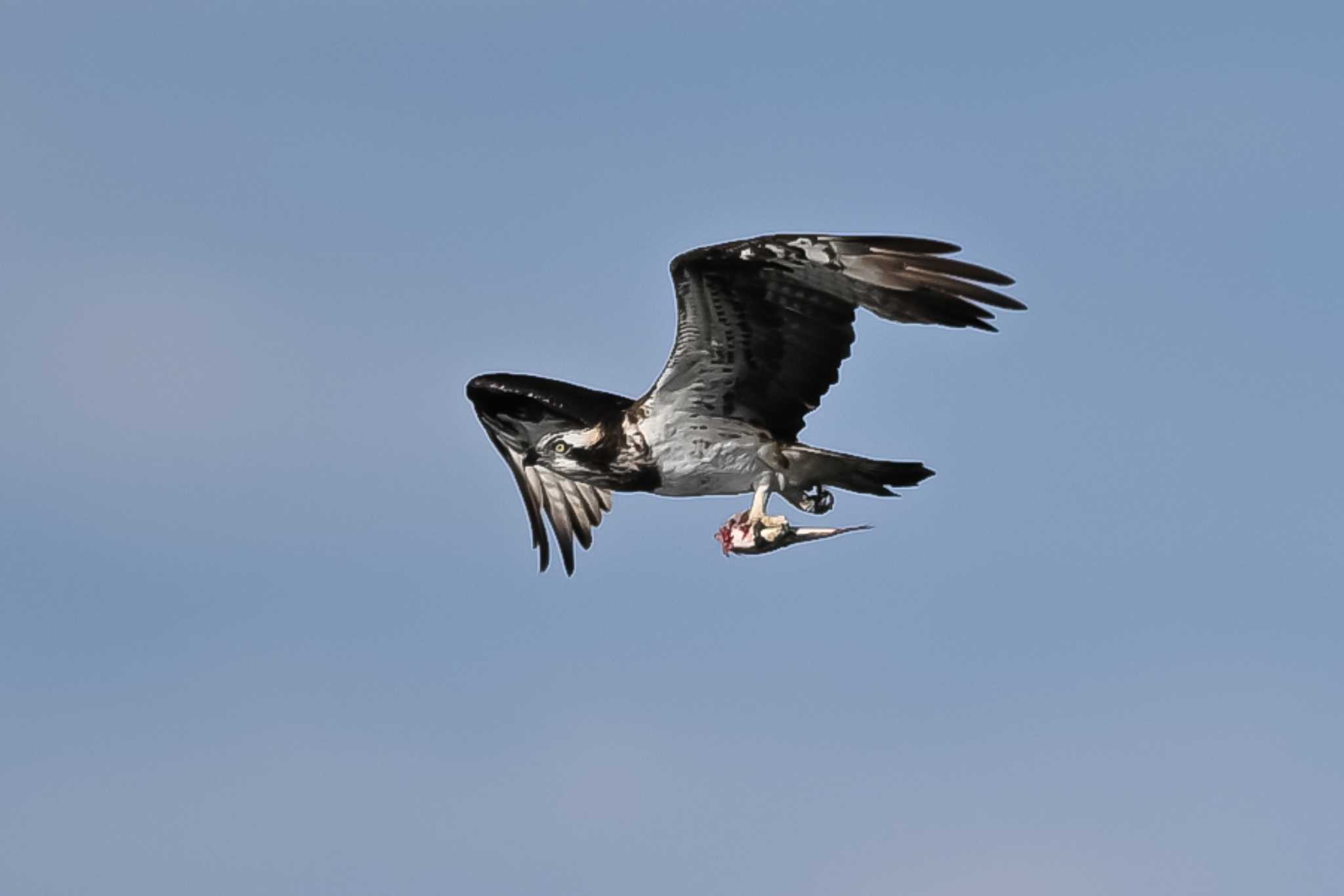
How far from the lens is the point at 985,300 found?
841 inches

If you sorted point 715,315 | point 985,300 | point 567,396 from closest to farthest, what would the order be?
point 985,300 < point 715,315 < point 567,396

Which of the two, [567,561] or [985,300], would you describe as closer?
[985,300]

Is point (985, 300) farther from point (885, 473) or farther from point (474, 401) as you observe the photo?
point (474, 401)

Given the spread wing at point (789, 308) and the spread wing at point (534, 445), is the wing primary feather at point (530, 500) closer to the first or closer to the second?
the spread wing at point (534, 445)

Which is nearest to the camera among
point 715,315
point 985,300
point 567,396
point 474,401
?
point 985,300

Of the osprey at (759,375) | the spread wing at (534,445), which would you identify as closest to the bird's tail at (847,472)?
the osprey at (759,375)

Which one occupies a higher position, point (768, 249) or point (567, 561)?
point (768, 249)

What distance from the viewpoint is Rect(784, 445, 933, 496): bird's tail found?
76.3ft

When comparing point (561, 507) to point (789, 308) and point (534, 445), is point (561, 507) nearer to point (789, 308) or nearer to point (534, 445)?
point (534, 445)

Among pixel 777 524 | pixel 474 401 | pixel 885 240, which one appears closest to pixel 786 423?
pixel 777 524

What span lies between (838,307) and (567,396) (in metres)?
4.10

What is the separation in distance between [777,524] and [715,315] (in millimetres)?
1999

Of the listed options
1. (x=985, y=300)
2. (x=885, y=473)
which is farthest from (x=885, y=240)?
(x=885, y=473)

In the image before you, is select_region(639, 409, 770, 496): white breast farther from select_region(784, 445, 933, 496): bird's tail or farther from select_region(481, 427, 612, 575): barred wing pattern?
select_region(481, 427, 612, 575): barred wing pattern
